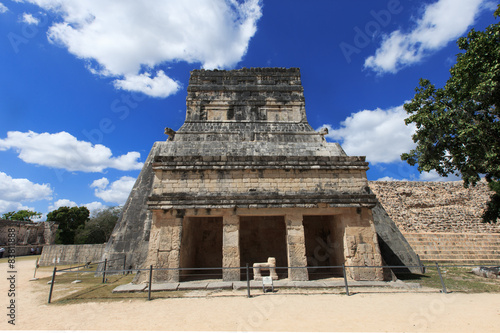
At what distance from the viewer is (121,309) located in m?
5.82

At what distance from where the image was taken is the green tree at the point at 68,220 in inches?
1341

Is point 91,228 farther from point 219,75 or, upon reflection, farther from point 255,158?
point 255,158

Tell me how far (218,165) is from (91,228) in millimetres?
37211

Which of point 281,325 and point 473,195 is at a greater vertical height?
point 473,195

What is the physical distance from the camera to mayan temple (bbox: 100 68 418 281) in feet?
26.3

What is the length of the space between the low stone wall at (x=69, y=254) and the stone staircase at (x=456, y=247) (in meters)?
22.9

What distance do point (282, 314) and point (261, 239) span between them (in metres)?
6.18

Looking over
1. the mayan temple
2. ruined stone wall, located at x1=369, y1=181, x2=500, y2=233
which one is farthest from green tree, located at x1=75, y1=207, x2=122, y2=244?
ruined stone wall, located at x1=369, y1=181, x2=500, y2=233

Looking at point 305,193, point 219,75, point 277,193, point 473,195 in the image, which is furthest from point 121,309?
point 473,195

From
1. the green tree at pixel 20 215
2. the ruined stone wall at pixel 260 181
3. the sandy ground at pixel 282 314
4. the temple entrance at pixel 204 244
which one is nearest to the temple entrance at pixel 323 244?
the ruined stone wall at pixel 260 181

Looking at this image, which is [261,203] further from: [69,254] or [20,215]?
[20,215]

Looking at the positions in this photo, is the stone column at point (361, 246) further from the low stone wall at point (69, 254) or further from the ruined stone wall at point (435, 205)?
the low stone wall at point (69, 254)

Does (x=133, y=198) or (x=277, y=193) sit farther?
(x=133, y=198)

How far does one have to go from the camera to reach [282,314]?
530cm
